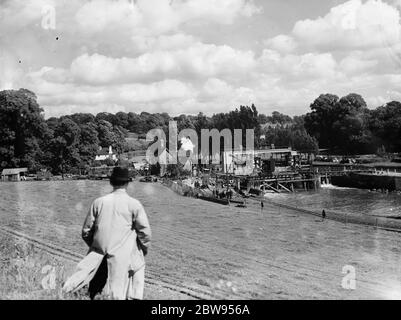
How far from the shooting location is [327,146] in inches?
4663

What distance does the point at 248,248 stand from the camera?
737 inches

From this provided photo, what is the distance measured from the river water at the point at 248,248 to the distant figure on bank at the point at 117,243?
15.3ft

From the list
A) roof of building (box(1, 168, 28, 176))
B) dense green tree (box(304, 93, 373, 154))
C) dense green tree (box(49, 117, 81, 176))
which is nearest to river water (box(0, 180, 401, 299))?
roof of building (box(1, 168, 28, 176))

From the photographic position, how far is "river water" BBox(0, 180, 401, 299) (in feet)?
40.7

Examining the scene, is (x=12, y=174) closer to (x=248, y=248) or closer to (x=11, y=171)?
(x=11, y=171)

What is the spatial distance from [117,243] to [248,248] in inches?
524

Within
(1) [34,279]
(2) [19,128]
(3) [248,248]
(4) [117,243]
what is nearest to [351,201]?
(3) [248,248]

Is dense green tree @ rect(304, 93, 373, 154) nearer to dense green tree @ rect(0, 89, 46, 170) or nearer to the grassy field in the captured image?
dense green tree @ rect(0, 89, 46, 170)

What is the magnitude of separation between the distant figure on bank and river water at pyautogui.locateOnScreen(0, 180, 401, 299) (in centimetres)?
467

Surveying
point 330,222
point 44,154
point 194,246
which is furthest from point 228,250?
point 44,154

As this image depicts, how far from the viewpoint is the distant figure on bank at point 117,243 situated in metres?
5.99

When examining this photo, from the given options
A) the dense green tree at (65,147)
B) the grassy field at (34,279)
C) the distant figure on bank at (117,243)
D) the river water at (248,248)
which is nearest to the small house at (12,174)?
the dense green tree at (65,147)

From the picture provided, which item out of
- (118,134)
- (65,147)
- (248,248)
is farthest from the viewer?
(118,134)
